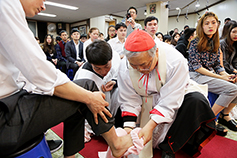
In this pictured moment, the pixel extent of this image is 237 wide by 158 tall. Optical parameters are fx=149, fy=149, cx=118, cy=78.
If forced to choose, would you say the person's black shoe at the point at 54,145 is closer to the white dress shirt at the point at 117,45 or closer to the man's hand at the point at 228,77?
the man's hand at the point at 228,77

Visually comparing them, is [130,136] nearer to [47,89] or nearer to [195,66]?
[47,89]

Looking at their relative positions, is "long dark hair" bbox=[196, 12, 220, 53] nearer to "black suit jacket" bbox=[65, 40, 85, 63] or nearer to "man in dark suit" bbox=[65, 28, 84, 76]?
"man in dark suit" bbox=[65, 28, 84, 76]

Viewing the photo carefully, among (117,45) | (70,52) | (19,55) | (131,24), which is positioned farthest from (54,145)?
(70,52)

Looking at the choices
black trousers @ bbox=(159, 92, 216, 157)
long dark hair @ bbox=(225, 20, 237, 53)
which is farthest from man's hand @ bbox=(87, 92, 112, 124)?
long dark hair @ bbox=(225, 20, 237, 53)

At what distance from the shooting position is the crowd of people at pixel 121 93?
670 mm

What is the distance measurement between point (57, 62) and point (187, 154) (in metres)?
4.36

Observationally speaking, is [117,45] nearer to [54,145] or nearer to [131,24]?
[131,24]

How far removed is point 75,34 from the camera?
4230 mm

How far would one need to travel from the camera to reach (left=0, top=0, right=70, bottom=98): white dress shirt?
2.03ft

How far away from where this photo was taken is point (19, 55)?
651 millimetres

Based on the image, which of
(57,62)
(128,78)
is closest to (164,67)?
(128,78)

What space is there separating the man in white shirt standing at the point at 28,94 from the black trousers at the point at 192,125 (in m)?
0.57

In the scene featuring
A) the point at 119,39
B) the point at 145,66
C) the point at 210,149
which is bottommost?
the point at 210,149

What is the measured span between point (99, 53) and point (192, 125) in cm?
94
